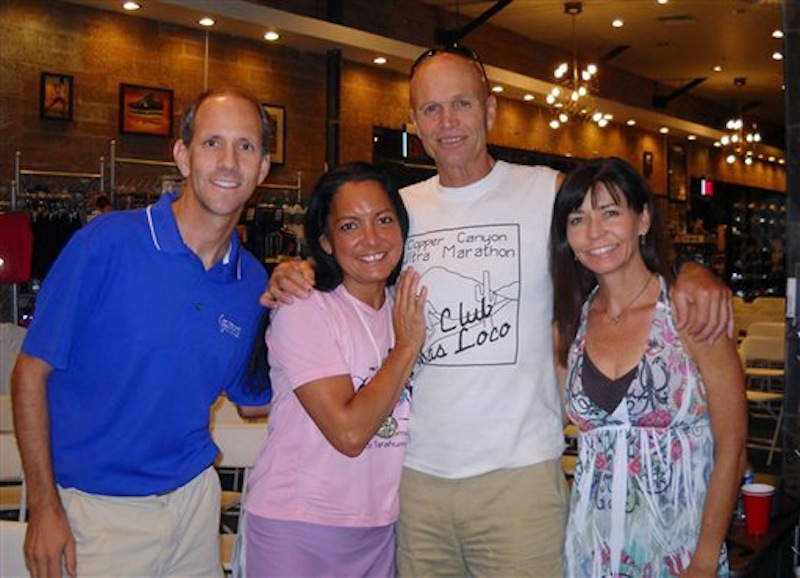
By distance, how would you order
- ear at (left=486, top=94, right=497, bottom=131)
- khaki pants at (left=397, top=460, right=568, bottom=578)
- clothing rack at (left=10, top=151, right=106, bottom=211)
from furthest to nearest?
1. clothing rack at (left=10, top=151, right=106, bottom=211)
2. ear at (left=486, top=94, right=497, bottom=131)
3. khaki pants at (left=397, top=460, right=568, bottom=578)

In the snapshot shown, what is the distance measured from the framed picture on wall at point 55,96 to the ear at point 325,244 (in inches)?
241

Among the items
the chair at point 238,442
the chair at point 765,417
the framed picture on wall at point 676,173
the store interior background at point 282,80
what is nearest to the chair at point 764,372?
the chair at point 765,417

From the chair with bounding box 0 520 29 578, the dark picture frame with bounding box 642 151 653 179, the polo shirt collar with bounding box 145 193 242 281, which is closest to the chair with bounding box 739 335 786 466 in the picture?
the polo shirt collar with bounding box 145 193 242 281

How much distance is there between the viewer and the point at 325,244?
2354mm

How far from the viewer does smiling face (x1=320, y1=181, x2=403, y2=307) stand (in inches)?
89.0

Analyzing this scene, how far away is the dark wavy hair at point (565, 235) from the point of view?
2209 millimetres

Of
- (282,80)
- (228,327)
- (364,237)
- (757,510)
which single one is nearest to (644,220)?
(364,237)

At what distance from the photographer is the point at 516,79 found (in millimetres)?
11820

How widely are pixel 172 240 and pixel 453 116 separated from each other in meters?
0.81

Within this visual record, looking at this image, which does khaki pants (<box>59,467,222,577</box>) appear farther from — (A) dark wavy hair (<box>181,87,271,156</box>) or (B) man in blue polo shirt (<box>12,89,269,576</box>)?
(A) dark wavy hair (<box>181,87,271,156</box>)

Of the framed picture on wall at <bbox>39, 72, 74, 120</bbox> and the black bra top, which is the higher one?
the framed picture on wall at <bbox>39, 72, 74, 120</bbox>

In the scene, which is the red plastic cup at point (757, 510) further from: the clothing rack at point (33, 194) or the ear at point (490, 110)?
the clothing rack at point (33, 194)

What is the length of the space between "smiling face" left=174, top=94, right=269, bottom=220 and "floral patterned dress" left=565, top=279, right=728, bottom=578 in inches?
39.3

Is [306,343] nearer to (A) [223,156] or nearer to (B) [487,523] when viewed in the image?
(A) [223,156]
